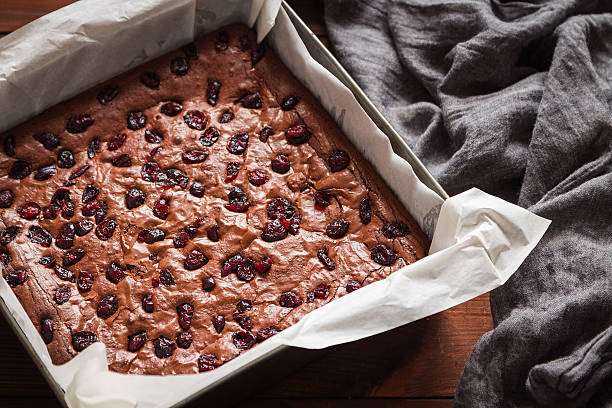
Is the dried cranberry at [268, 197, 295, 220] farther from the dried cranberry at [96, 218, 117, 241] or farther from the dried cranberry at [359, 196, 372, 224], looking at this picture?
the dried cranberry at [96, 218, 117, 241]

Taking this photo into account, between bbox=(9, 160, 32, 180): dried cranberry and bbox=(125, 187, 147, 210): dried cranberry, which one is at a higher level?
bbox=(9, 160, 32, 180): dried cranberry

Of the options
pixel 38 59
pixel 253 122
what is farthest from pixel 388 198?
pixel 38 59

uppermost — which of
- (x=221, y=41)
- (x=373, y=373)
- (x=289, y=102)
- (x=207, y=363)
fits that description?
(x=221, y=41)

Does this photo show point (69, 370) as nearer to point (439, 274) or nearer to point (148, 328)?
point (148, 328)

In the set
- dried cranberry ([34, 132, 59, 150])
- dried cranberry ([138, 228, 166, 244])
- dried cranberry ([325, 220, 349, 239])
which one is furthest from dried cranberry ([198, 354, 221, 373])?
dried cranberry ([34, 132, 59, 150])

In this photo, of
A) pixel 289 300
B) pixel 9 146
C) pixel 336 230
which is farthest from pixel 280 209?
pixel 9 146

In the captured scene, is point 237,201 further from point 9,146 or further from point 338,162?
point 9,146

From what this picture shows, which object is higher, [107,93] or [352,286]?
[107,93]
